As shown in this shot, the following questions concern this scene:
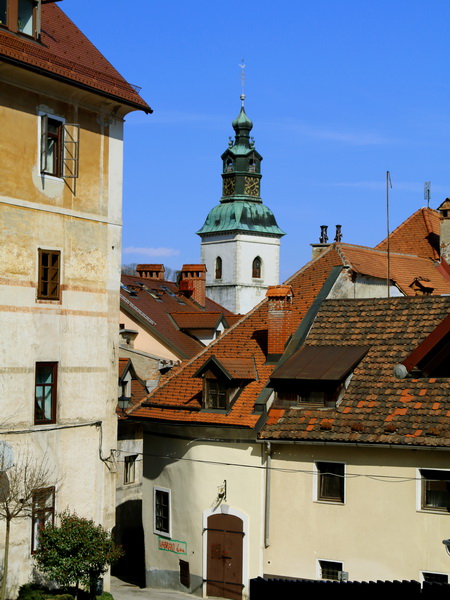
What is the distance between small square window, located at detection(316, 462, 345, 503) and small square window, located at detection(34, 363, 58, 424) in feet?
22.8

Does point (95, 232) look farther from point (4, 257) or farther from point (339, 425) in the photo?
point (339, 425)

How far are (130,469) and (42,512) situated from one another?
532 inches

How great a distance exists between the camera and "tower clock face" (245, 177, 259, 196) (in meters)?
120

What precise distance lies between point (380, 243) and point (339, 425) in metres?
24.9

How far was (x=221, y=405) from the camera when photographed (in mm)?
26953

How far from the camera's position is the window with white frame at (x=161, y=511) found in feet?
91.9

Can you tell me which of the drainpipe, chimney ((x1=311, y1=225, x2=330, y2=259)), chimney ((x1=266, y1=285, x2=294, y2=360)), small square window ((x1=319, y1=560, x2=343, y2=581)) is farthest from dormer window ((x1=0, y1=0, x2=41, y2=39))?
chimney ((x1=311, y1=225, x2=330, y2=259))

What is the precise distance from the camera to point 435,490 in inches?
923

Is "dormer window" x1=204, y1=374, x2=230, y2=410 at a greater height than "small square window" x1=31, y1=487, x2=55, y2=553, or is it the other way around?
"dormer window" x1=204, y1=374, x2=230, y2=410

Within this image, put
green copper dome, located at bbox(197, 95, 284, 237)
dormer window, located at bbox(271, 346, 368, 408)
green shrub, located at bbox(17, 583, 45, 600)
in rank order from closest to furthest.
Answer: green shrub, located at bbox(17, 583, 45, 600) → dormer window, located at bbox(271, 346, 368, 408) → green copper dome, located at bbox(197, 95, 284, 237)

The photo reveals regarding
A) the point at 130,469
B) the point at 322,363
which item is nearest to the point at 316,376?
the point at 322,363

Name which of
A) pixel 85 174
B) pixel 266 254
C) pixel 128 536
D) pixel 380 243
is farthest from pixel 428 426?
pixel 266 254

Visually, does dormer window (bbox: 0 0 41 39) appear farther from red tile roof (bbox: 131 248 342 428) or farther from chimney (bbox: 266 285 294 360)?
red tile roof (bbox: 131 248 342 428)

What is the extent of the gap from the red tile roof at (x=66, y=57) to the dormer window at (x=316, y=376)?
7981 mm
